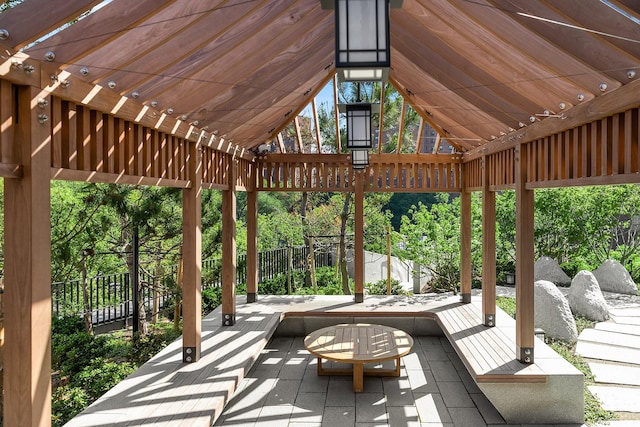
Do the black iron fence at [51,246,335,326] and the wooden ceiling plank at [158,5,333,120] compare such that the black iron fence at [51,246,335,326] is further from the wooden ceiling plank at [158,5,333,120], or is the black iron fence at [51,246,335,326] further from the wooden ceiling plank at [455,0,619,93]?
the wooden ceiling plank at [455,0,619,93]

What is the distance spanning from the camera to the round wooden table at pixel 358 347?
5395 millimetres

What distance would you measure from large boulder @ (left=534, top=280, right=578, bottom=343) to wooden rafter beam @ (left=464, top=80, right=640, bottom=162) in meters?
3.36

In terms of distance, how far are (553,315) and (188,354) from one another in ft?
19.1

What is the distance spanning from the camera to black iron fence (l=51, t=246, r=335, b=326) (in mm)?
7863

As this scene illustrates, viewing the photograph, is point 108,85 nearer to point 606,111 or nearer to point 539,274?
point 606,111

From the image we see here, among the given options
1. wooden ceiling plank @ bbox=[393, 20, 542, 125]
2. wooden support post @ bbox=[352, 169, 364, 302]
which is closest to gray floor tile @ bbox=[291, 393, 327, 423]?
wooden support post @ bbox=[352, 169, 364, 302]

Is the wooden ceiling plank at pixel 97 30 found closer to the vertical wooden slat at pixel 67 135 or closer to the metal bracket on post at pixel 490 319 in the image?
the vertical wooden slat at pixel 67 135

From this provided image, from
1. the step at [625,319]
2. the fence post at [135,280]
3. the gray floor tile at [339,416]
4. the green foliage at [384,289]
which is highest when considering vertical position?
the fence post at [135,280]

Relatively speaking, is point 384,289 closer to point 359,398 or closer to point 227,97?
point 359,398

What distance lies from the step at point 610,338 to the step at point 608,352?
167 mm

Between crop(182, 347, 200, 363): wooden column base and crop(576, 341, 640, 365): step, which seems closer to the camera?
crop(182, 347, 200, 363): wooden column base

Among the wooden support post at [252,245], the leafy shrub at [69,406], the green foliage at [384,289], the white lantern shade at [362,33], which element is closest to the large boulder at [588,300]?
the green foliage at [384,289]

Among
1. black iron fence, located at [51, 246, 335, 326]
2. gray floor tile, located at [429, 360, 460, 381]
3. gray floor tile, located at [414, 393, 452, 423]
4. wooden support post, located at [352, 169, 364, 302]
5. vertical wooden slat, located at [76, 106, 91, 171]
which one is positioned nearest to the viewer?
vertical wooden slat, located at [76, 106, 91, 171]

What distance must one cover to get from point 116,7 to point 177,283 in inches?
236
